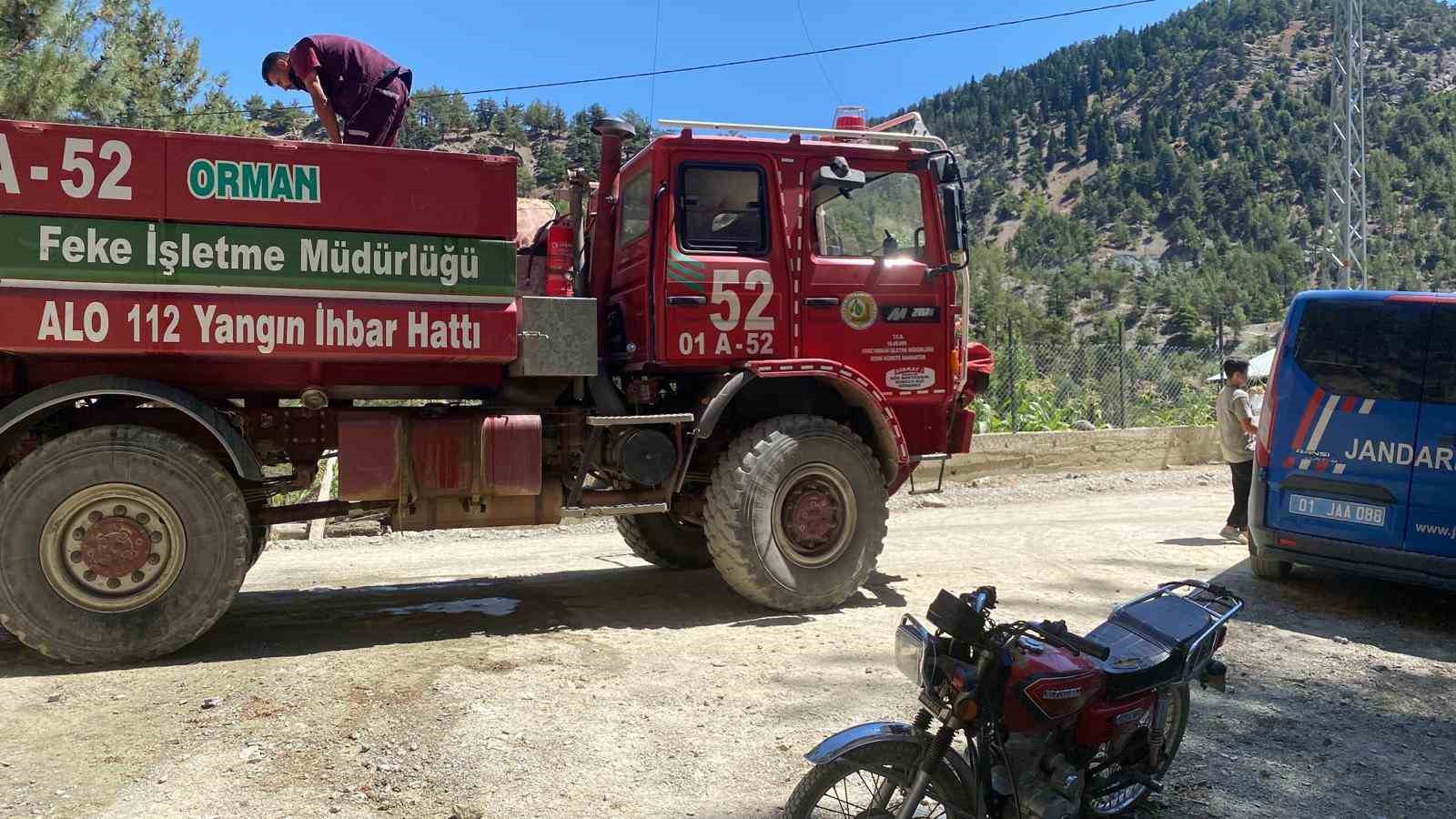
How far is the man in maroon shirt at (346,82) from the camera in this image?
5824 millimetres

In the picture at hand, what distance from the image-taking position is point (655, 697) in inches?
179

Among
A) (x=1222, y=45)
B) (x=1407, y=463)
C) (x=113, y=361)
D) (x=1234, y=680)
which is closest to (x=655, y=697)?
(x=1234, y=680)

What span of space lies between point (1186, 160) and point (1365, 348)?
111368 mm

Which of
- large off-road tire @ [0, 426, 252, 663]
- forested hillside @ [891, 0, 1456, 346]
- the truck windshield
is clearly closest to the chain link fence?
the truck windshield

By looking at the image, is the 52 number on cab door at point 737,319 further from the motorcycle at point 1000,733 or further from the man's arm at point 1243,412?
the man's arm at point 1243,412

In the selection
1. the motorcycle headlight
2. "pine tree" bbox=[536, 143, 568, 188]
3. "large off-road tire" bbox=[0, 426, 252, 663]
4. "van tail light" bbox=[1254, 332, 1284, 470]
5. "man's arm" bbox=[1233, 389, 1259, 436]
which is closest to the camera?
the motorcycle headlight

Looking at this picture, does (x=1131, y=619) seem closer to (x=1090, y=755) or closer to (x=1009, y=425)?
(x=1090, y=755)

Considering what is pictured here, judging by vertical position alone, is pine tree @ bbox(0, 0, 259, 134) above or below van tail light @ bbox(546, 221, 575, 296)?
above

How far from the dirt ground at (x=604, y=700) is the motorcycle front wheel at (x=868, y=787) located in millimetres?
605

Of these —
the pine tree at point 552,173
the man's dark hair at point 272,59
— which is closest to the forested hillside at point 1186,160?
the pine tree at point 552,173

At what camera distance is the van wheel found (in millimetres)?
7098

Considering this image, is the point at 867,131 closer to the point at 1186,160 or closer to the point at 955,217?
the point at 955,217

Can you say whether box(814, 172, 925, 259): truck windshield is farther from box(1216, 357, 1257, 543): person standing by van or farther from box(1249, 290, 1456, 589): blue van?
box(1216, 357, 1257, 543): person standing by van

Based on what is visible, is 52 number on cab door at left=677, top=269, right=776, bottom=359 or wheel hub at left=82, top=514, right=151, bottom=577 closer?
wheel hub at left=82, top=514, right=151, bottom=577
